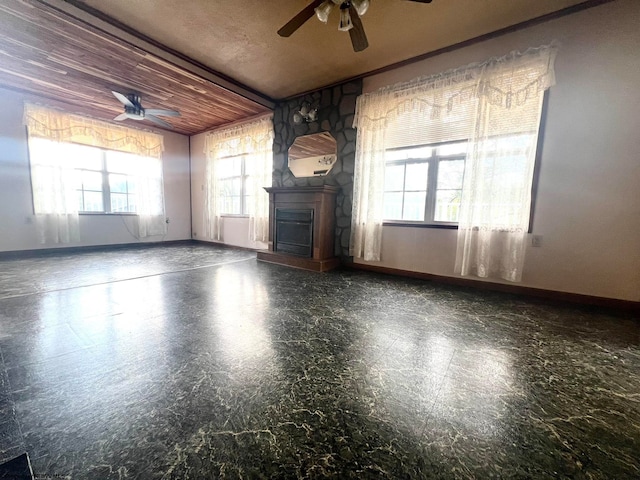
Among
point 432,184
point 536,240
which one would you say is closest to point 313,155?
point 432,184

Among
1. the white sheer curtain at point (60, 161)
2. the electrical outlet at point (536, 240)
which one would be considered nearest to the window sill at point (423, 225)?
the electrical outlet at point (536, 240)

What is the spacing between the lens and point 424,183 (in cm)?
332

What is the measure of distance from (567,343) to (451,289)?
123cm

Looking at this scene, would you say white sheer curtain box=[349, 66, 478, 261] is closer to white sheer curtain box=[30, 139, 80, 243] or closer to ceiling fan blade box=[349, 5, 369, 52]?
ceiling fan blade box=[349, 5, 369, 52]

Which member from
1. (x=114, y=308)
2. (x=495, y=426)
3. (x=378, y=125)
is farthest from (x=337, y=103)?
(x=495, y=426)

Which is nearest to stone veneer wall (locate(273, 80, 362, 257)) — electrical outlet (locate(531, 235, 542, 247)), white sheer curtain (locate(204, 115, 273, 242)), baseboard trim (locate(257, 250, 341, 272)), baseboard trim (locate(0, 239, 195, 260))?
baseboard trim (locate(257, 250, 341, 272))

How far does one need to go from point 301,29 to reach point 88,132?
4.64 m

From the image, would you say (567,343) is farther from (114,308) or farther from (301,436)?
(114,308)

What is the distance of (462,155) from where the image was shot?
3.04 m

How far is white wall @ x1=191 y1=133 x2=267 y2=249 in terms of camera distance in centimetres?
552

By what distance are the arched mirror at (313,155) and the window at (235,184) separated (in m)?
1.21

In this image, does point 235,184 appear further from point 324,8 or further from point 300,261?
point 324,8

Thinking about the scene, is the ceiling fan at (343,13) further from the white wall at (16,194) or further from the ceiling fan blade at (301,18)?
the white wall at (16,194)

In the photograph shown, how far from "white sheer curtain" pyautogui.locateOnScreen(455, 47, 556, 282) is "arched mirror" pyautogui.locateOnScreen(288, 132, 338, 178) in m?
1.95
